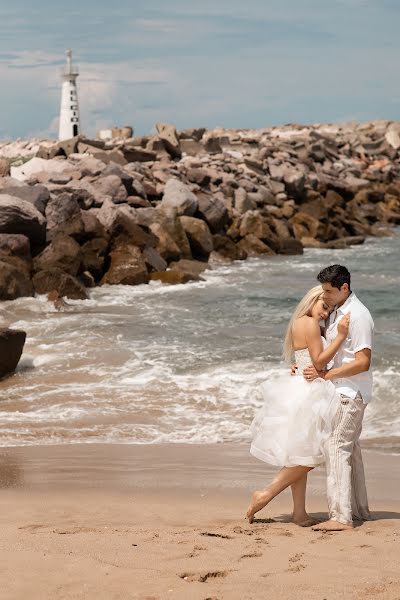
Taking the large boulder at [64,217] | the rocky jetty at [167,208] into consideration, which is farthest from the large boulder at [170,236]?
the large boulder at [64,217]

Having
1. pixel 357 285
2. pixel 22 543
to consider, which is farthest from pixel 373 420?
pixel 357 285

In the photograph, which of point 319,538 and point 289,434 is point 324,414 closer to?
point 289,434

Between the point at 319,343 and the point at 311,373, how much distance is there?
20 cm

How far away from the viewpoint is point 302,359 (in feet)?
21.0

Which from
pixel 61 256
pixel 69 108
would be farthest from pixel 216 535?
pixel 69 108

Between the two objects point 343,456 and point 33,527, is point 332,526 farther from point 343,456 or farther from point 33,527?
point 33,527

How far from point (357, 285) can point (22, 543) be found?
1938cm

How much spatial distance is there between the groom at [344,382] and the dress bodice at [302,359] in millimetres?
95

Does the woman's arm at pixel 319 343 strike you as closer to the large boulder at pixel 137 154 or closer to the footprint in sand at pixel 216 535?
the footprint in sand at pixel 216 535

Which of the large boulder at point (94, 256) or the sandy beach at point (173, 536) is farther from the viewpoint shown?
the large boulder at point (94, 256)

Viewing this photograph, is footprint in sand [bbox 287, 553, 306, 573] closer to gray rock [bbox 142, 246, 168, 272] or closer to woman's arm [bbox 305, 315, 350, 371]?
woman's arm [bbox 305, 315, 350, 371]

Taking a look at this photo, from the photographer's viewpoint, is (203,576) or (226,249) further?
(226,249)

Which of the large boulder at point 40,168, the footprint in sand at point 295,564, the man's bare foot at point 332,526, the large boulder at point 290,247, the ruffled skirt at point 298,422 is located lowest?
the large boulder at point 290,247

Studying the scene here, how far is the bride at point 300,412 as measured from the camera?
20.4ft
